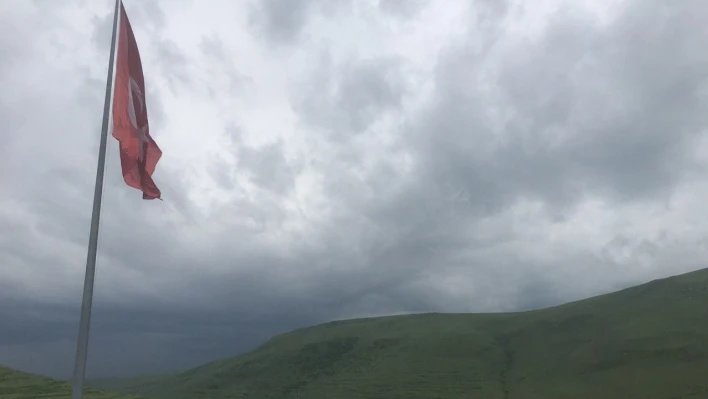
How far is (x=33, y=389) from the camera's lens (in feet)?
357

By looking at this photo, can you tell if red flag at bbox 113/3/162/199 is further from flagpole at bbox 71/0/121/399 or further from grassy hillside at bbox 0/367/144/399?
grassy hillside at bbox 0/367/144/399

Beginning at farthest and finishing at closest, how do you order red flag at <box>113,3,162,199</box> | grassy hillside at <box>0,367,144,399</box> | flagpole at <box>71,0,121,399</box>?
grassy hillside at <box>0,367,144,399</box> < red flag at <box>113,3,162,199</box> < flagpole at <box>71,0,121,399</box>

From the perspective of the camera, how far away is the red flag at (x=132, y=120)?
63.5 ft

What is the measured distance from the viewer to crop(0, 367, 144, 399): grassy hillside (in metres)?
94.9

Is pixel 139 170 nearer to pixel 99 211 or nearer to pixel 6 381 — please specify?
pixel 99 211

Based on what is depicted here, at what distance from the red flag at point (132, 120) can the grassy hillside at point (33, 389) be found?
79.8m

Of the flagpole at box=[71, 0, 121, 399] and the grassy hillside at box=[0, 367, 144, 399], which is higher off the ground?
the grassy hillside at box=[0, 367, 144, 399]

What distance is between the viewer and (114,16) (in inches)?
782

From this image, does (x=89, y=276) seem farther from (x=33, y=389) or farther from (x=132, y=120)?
(x=33, y=389)

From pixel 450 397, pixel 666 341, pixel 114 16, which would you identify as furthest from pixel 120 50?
pixel 666 341

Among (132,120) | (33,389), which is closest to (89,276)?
(132,120)

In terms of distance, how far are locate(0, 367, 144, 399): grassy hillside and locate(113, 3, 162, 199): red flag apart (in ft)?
262

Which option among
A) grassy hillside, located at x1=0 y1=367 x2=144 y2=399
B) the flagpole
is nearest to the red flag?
the flagpole

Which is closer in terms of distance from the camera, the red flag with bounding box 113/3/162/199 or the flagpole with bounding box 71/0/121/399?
the flagpole with bounding box 71/0/121/399
